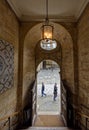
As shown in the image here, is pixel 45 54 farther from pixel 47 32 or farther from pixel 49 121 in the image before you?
pixel 47 32

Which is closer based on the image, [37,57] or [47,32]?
[47,32]

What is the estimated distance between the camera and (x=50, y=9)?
167 inches

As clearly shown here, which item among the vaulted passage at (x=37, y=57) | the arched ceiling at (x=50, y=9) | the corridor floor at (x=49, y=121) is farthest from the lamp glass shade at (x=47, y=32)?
the corridor floor at (x=49, y=121)

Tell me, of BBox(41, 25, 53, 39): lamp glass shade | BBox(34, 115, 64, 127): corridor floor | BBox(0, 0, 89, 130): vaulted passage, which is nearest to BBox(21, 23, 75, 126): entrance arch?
BBox(0, 0, 89, 130): vaulted passage

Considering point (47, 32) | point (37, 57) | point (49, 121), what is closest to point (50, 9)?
point (47, 32)

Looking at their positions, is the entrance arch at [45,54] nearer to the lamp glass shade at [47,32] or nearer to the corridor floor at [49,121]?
the corridor floor at [49,121]

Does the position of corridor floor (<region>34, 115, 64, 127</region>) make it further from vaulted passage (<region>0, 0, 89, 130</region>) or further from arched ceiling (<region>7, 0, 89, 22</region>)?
arched ceiling (<region>7, 0, 89, 22</region>)

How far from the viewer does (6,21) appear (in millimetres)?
3465

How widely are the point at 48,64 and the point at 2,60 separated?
1127cm

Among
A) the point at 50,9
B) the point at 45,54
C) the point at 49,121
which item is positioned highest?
the point at 50,9

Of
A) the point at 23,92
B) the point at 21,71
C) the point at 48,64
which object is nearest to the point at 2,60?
the point at 21,71

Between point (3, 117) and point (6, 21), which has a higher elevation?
point (6, 21)

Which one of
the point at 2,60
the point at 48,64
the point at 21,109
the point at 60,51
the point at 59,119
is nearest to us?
the point at 2,60

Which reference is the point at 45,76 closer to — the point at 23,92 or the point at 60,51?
the point at 60,51
